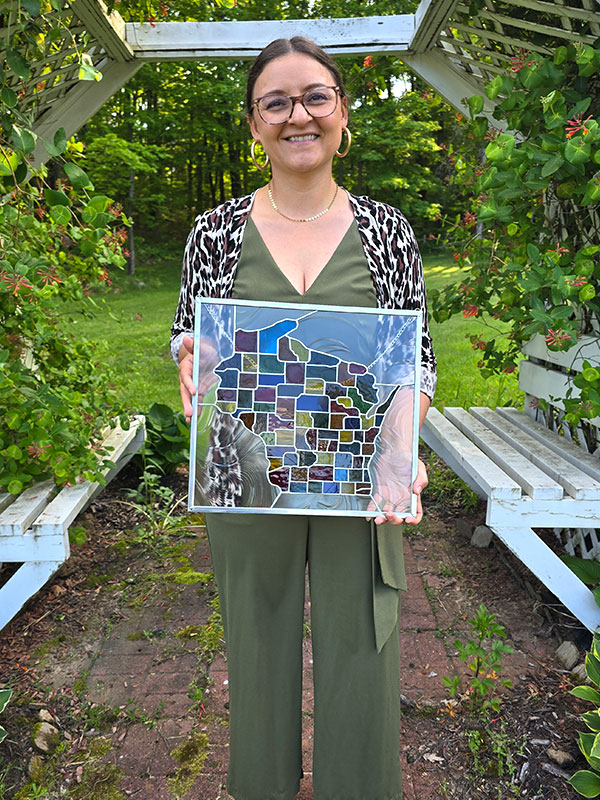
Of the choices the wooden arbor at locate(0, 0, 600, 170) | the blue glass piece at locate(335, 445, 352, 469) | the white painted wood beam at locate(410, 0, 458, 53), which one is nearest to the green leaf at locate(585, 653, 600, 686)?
the blue glass piece at locate(335, 445, 352, 469)

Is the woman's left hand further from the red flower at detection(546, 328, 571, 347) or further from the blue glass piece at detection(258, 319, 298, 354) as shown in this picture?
the red flower at detection(546, 328, 571, 347)

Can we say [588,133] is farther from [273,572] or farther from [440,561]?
[440,561]

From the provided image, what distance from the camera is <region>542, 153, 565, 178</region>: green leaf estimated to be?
2.07 m

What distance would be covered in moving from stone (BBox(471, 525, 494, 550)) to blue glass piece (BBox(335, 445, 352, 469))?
7.69 feet

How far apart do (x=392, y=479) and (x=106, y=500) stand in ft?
9.73

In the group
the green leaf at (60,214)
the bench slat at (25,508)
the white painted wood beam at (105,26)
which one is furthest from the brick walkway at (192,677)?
the white painted wood beam at (105,26)

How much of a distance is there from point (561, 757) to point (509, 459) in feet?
3.82

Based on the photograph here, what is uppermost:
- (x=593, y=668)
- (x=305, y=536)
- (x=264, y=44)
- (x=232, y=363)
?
(x=264, y=44)

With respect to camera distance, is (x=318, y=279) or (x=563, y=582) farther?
(x=563, y=582)

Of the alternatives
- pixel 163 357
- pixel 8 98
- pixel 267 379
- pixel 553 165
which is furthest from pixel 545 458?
pixel 163 357

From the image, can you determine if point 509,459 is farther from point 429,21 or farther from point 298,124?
point 429,21

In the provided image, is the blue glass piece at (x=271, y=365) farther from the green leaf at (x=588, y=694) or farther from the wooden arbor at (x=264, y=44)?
the wooden arbor at (x=264, y=44)

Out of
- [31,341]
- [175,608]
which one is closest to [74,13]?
[31,341]

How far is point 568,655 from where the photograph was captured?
259cm
